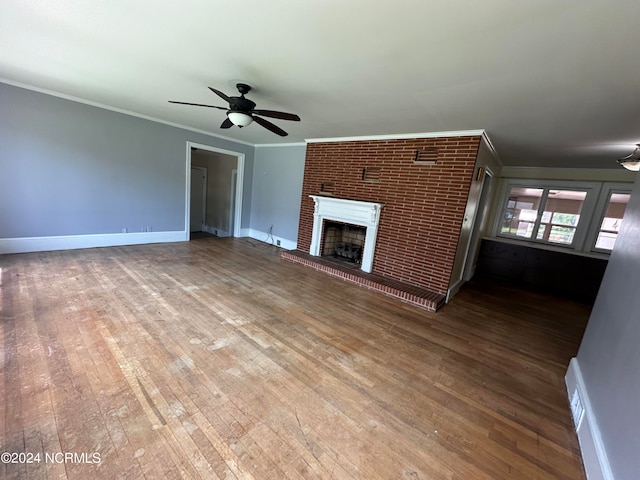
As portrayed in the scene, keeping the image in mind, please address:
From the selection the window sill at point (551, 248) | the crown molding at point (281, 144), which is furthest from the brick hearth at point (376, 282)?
the window sill at point (551, 248)

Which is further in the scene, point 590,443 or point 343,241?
point 343,241

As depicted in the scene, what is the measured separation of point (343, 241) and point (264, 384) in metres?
3.77

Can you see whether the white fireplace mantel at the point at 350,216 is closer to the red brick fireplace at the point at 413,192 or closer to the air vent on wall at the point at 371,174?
the red brick fireplace at the point at 413,192

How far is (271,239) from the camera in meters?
6.44

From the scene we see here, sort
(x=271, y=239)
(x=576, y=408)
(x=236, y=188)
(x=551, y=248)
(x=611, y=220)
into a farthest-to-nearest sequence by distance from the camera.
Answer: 1. (x=236, y=188)
2. (x=271, y=239)
3. (x=551, y=248)
4. (x=611, y=220)
5. (x=576, y=408)

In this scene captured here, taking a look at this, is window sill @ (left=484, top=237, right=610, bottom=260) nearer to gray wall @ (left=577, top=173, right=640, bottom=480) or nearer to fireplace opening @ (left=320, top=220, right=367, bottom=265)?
fireplace opening @ (left=320, top=220, right=367, bottom=265)

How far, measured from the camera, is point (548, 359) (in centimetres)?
263

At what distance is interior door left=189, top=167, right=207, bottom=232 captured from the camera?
7309 millimetres

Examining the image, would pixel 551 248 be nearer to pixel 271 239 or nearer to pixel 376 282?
pixel 376 282

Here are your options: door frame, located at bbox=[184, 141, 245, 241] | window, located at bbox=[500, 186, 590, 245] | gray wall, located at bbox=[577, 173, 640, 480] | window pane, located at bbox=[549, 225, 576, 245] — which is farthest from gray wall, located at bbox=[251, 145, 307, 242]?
window pane, located at bbox=[549, 225, 576, 245]

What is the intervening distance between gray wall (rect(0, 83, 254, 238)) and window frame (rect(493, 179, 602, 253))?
674 cm

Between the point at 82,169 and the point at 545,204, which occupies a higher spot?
the point at 545,204

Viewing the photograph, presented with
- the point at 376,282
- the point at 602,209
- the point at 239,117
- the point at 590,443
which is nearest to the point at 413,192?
the point at 376,282

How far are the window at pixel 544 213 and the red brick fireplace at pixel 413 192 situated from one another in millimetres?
2885
